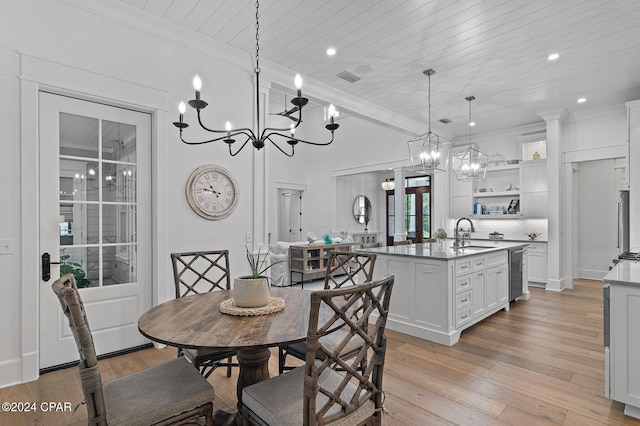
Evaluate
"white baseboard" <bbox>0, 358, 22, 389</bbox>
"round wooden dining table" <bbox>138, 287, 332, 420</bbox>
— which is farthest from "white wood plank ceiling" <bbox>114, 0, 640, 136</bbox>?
"white baseboard" <bbox>0, 358, 22, 389</bbox>

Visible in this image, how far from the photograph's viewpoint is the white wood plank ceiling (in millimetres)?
2914

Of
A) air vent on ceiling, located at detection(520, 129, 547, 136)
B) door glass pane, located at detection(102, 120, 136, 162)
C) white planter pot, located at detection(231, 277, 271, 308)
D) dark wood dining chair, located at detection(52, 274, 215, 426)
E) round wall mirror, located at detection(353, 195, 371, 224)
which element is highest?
air vent on ceiling, located at detection(520, 129, 547, 136)

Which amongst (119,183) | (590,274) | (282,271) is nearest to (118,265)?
(119,183)

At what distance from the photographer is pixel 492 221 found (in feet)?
23.1

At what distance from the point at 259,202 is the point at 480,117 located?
179 inches

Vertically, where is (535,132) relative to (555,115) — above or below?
below

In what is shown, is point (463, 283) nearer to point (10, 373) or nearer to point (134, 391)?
point (134, 391)

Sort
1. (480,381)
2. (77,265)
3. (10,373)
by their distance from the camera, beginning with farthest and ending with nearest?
(77,265), (480,381), (10,373)

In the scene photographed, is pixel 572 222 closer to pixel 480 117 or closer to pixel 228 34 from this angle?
pixel 480 117

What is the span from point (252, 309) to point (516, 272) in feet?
14.3

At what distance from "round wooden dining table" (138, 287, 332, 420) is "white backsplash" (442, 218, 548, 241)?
19.5 ft

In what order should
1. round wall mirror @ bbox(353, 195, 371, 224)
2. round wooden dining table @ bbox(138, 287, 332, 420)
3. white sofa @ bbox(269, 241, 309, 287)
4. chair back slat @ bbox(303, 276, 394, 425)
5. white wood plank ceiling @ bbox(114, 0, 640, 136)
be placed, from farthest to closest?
1. round wall mirror @ bbox(353, 195, 371, 224)
2. white sofa @ bbox(269, 241, 309, 287)
3. white wood plank ceiling @ bbox(114, 0, 640, 136)
4. round wooden dining table @ bbox(138, 287, 332, 420)
5. chair back slat @ bbox(303, 276, 394, 425)

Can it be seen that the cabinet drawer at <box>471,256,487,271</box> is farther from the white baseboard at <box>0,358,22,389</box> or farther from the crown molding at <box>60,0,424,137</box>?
the white baseboard at <box>0,358,22,389</box>

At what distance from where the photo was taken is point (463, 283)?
3562 mm
